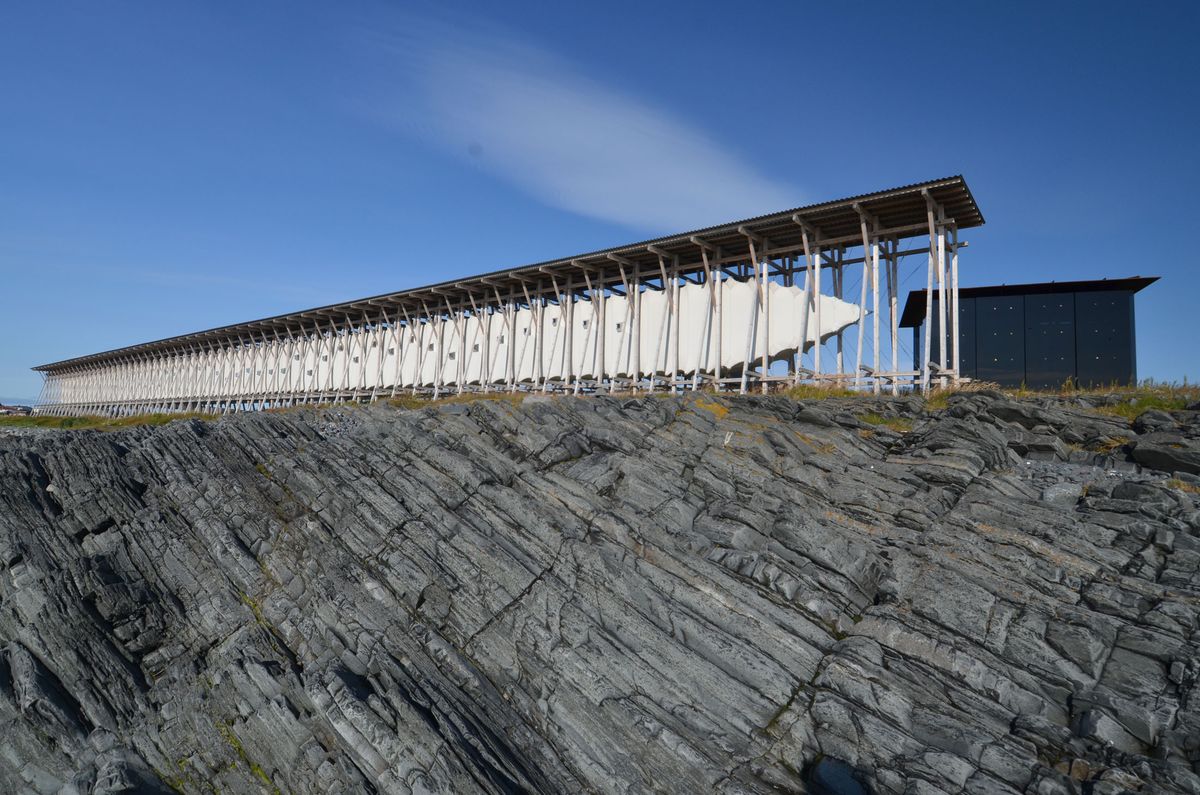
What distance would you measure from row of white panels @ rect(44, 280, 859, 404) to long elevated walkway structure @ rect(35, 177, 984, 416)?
0.08 m

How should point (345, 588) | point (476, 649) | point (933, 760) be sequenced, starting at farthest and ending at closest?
point (345, 588) → point (476, 649) → point (933, 760)

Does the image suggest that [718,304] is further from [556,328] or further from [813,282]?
[556,328]

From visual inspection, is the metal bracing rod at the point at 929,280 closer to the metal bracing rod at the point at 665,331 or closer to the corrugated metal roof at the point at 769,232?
the corrugated metal roof at the point at 769,232

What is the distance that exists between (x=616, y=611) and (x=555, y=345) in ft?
79.8

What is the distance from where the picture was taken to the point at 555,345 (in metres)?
36.4

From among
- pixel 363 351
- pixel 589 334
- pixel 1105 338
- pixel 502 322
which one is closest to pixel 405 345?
pixel 363 351

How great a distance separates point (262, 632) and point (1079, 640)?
46.6 ft

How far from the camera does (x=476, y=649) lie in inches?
516

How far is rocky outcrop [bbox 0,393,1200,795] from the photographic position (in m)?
10.7

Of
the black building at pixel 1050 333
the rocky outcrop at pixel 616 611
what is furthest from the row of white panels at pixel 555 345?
the rocky outcrop at pixel 616 611

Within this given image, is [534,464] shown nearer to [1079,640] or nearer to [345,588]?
[345,588]

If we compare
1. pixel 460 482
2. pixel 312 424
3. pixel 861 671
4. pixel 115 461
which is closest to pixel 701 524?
pixel 861 671

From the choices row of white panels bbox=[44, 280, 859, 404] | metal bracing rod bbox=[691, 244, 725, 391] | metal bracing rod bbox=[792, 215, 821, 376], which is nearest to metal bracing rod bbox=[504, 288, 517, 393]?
row of white panels bbox=[44, 280, 859, 404]

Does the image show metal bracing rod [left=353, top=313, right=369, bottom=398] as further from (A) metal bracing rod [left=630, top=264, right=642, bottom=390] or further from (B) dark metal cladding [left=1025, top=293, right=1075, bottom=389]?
(B) dark metal cladding [left=1025, top=293, right=1075, bottom=389]
